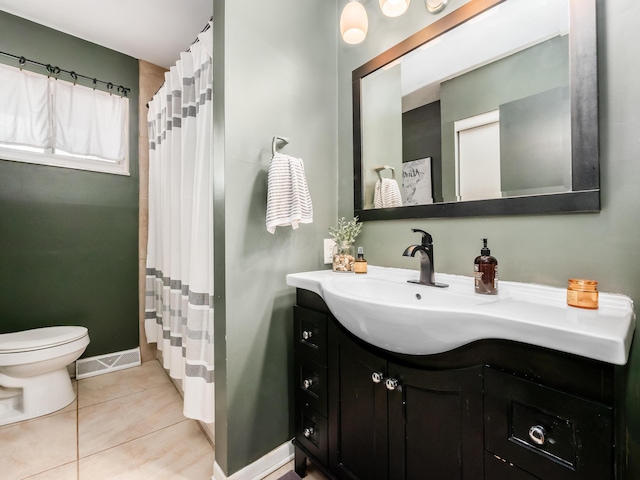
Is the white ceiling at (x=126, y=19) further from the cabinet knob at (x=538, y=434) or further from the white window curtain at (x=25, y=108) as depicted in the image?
the cabinet knob at (x=538, y=434)

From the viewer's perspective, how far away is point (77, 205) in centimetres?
210

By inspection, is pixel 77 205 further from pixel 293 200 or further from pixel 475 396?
pixel 475 396

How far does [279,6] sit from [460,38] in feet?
2.62

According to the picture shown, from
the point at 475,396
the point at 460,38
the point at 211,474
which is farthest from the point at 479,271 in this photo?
the point at 211,474

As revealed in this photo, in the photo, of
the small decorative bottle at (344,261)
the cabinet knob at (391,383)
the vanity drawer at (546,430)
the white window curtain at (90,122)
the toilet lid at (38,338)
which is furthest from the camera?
the white window curtain at (90,122)

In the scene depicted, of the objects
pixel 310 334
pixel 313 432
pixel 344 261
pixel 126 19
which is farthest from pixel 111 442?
pixel 126 19

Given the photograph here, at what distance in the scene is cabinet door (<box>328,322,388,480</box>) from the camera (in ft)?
2.81

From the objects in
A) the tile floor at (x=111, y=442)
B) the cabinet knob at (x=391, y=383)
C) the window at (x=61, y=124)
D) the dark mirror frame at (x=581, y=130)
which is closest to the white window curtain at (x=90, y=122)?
the window at (x=61, y=124)

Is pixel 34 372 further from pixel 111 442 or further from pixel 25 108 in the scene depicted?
pixel 25 108

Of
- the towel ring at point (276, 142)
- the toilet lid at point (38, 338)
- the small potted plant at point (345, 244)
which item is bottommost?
the toilet lid at point (38, 338)

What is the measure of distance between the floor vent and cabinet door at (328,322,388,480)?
2009 millimetres

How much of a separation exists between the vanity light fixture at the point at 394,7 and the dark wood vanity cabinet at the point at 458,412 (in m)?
1.19

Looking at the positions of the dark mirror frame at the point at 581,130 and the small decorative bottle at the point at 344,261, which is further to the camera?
the small decorative bottle at the point at 344,261

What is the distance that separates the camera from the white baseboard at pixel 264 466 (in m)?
1.18
